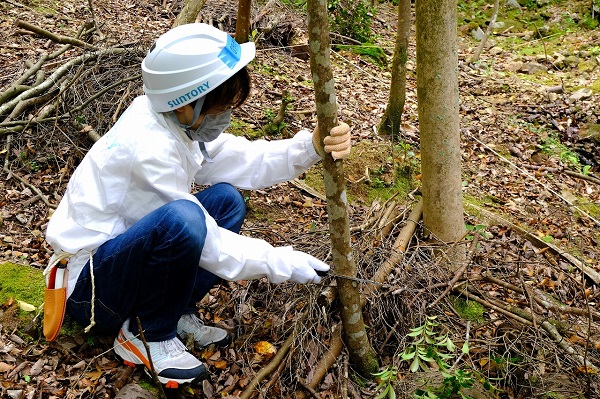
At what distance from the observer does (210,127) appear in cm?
239

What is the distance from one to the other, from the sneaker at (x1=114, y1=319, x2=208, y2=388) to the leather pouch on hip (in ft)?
1.00

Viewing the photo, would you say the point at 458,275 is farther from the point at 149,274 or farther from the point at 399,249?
the point at 149,274

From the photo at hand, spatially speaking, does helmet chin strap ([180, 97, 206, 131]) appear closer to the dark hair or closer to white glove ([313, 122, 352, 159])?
the dark hair

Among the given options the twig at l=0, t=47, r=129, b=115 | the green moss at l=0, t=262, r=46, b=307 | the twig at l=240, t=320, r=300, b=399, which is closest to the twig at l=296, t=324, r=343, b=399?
the twig at l=240, t=320, r=300, b=399

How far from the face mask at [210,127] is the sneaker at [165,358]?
0.97 m

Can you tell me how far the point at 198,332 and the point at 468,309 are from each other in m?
1.60

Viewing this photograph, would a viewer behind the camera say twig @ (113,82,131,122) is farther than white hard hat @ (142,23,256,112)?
Yes

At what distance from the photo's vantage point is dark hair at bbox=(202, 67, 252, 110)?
2.29 meters

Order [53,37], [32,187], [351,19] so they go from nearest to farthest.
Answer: [32,187] < [53,37] < [351,19]

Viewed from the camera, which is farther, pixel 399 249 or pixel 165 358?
pixel 399 249

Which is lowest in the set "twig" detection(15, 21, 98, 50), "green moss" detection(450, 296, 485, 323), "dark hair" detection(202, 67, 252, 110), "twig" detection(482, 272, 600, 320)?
"green moss" detection(450, 296, 485, 323)

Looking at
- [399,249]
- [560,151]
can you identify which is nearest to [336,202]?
[399,249]

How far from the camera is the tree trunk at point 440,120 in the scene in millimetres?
3051

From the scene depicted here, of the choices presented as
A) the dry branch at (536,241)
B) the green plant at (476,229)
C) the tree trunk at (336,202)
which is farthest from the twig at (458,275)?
the dry branch at (536,241)
